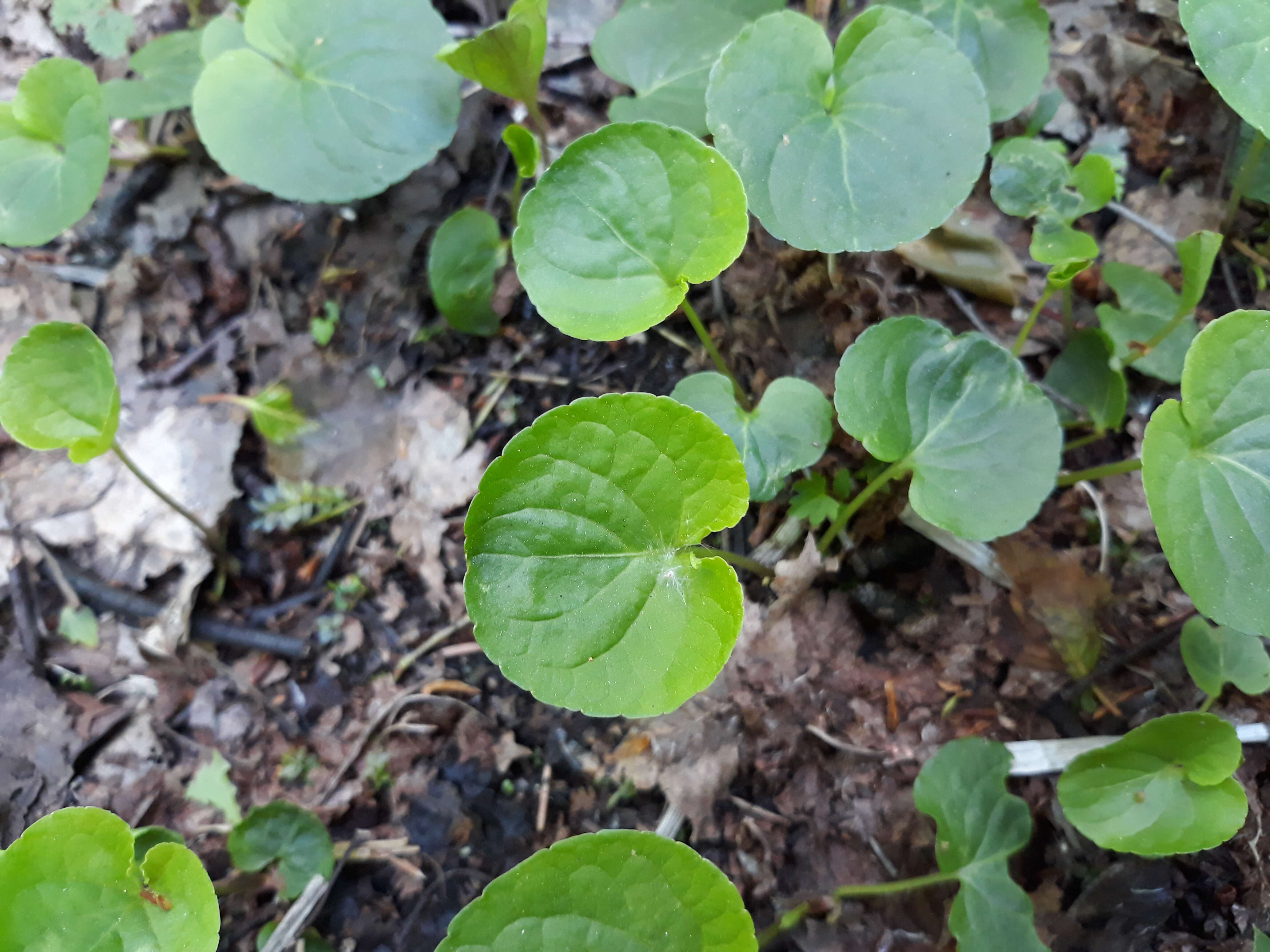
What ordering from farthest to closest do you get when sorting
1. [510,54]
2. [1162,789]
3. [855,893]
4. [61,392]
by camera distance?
[510,54] < [61,392] < [855,893] < [1162,789]

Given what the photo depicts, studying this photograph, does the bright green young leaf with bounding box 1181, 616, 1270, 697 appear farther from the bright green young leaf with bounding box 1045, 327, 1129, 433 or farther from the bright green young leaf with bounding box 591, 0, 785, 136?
→ the bright green young leaf with bounding box 591, 0, 785, 136

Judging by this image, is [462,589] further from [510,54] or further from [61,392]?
[510,54]

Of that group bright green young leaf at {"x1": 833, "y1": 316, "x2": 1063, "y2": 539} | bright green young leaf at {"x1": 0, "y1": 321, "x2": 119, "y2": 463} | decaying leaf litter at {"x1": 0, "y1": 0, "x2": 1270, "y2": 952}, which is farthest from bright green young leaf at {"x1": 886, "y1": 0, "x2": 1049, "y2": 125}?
bright green young leaf at {"x1": 0, "y1": 321, "x2": 119, "y2": 463}

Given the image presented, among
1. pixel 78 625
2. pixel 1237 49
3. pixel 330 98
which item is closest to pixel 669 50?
pixel 330 98

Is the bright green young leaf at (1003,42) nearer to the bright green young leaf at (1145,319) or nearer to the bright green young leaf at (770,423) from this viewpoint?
the bright green young leaf at (1145,319)

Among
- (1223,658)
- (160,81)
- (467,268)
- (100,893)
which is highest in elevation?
(160,81)

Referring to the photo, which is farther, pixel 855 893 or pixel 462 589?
pixel 462 589
